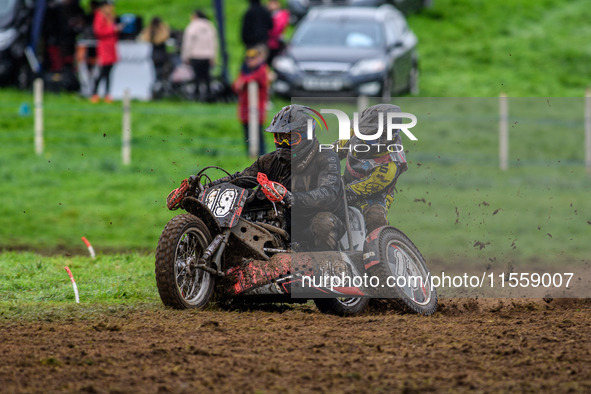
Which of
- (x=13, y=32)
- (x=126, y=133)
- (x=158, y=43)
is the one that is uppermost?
(x=13, y=32)

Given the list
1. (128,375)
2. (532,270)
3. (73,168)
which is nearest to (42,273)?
(128,375)

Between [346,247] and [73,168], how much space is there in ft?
38.6

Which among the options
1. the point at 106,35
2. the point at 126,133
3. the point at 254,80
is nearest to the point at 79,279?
the point at 254,80

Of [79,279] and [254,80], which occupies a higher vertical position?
[254,80]

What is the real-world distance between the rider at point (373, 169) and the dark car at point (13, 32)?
674 inches

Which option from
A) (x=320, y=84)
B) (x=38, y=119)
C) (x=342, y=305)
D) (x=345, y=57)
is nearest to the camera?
(x=342, y=305)

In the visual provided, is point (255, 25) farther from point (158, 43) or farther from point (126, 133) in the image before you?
point (126, 133)

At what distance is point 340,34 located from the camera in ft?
74.5

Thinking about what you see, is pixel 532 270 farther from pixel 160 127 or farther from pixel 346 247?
pixel 160 127

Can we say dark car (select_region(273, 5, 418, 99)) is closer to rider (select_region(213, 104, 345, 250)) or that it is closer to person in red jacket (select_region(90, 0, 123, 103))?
person in red jacket (select_region(90, 0, 123, 103))

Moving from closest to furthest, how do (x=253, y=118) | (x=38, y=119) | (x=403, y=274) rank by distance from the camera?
(x=403, y=274) < (x=253, y=118) < (x=38, y=119)

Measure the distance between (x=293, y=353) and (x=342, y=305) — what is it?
1980 mm

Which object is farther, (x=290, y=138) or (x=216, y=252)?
(x=290, y=138)

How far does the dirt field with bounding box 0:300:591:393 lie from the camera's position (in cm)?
584
